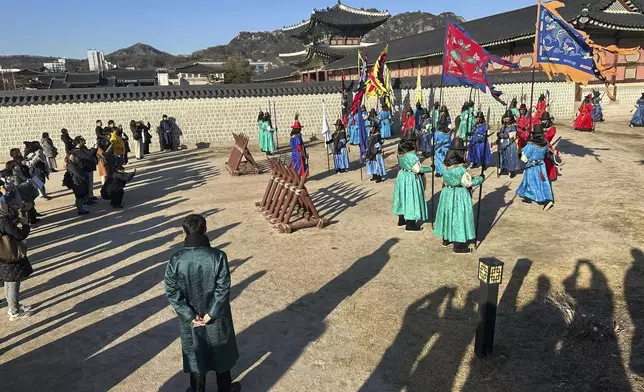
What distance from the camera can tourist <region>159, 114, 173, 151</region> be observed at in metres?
18.5

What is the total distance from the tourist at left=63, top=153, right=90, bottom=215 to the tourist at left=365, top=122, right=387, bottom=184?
641 cm

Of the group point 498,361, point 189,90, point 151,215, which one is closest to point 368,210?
point 151,215

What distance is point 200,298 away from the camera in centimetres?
338

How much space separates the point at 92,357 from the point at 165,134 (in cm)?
1553

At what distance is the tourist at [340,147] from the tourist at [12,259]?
8389mm

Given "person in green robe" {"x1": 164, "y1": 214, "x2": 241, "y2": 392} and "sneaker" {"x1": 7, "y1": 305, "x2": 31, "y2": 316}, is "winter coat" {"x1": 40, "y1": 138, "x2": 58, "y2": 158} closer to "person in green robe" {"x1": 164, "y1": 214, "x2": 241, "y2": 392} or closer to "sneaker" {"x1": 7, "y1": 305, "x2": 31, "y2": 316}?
"sneaker" {"x1": 7, "y1": 305, "x2": 31, "y2": 316}

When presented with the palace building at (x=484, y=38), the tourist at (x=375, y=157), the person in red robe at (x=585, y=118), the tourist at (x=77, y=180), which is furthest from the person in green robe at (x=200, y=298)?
the palace building at (x=484, y=38)

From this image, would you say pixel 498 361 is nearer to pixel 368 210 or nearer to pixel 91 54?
pixel 368 210

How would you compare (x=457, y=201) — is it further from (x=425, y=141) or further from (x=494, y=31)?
(x=494, y=31)

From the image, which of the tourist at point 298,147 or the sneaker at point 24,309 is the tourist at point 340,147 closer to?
the tourist at point 298,147

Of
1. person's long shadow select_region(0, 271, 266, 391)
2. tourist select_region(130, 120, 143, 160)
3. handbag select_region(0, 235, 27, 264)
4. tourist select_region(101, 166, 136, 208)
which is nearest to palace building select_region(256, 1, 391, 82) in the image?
tourist select_region(130, 120, 143, 160)

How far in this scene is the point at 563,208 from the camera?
8.52 m

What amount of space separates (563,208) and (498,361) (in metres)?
5.65

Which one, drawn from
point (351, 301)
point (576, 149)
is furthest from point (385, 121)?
point (351, 301)
